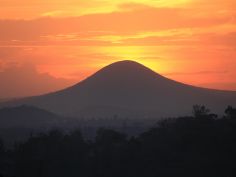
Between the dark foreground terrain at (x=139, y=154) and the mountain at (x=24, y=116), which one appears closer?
the dark foreground terrain at (x=139, y=154)

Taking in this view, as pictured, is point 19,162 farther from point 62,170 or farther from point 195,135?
point 195,135

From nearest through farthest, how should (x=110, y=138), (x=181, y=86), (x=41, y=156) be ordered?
(x=41, y=156), (x=110, y=138), (x=181, y=86)

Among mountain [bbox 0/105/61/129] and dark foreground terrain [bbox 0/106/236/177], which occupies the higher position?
mountain [bbox 0/105/61/129]

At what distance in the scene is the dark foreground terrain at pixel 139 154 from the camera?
4400 cm

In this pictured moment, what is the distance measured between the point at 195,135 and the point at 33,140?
9757 mm

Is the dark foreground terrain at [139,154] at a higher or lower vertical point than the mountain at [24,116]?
lower

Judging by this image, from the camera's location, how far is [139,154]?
4634 cm

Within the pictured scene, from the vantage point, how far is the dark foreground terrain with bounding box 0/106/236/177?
44.0 m

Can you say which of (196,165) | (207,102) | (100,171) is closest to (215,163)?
(196,165)

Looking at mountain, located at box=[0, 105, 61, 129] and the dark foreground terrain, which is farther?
mountain, located at box=[0, 105, 61, 129]

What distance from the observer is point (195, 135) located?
4766 cm

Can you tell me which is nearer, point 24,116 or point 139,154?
point 139,154

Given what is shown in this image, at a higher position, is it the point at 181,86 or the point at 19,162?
the point at 181,86

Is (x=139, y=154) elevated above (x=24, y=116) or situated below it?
below
